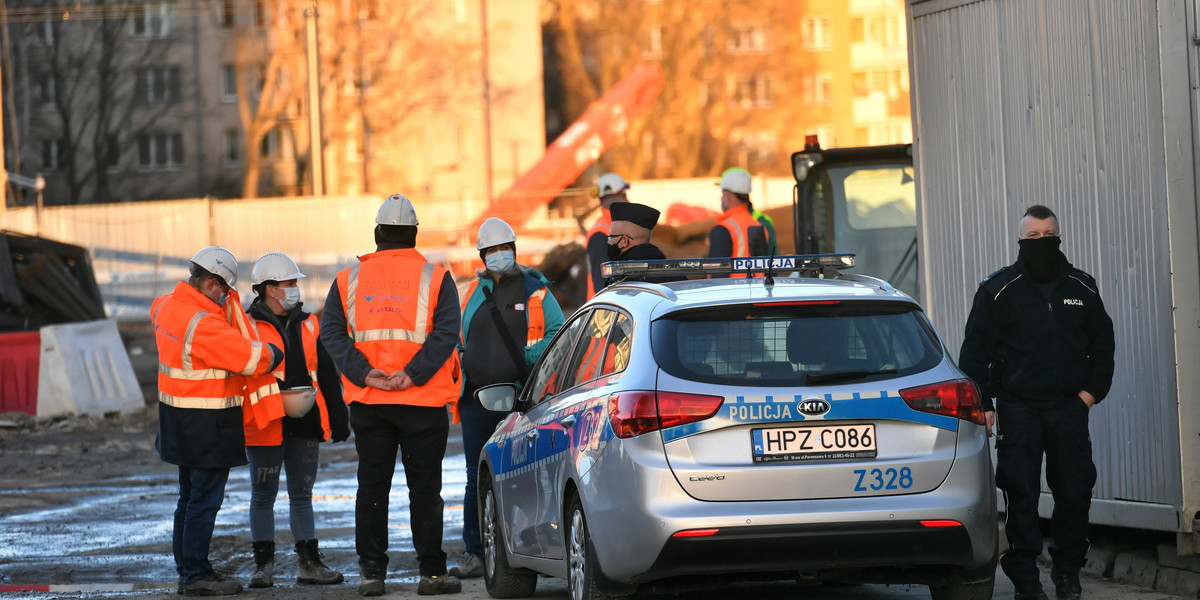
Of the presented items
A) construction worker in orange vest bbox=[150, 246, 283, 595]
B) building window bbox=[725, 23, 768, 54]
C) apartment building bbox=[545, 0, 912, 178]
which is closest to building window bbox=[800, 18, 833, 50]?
apartment building bbox=[545, 0, 912, 178]

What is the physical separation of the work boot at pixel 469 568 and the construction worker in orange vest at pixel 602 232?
1743mm

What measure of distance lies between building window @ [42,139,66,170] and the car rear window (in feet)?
207

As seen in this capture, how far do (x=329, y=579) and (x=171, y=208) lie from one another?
3812cm

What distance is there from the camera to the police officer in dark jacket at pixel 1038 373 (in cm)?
Answer: 722

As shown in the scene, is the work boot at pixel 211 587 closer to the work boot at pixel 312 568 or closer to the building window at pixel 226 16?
the work boot at pixel 312 568

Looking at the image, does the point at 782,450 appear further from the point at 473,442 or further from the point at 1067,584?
the point at 473,442

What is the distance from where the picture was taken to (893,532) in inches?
243

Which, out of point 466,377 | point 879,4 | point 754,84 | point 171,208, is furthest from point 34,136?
point 466,377

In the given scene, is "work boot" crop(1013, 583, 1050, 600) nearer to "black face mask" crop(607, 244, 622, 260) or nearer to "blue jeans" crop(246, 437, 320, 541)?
"black face mask" crop(607, 244, 622, 260)

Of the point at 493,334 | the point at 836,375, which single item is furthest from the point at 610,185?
the point at 836,375

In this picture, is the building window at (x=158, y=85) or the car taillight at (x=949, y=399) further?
the building window at (x=158, y=85)

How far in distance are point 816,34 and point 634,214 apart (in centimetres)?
6348

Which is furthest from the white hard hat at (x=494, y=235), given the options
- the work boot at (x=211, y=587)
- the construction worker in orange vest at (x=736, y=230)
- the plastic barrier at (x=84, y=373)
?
the plastic barrier at (x=84, y=373)

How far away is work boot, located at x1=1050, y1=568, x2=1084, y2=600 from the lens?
24.7 feet
